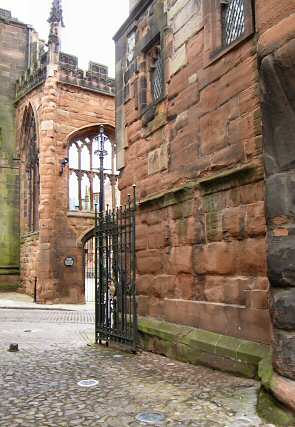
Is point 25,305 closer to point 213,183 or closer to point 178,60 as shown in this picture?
point 178,60

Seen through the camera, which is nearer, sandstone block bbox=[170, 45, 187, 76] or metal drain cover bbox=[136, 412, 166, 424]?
metal drain cover bbox=[136, 412, 166, 424]

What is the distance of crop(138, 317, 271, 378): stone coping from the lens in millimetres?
4953

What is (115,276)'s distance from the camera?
26.2 ft

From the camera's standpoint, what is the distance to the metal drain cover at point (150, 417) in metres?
3.91

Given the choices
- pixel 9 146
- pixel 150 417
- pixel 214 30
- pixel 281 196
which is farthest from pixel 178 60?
pixel 9 146

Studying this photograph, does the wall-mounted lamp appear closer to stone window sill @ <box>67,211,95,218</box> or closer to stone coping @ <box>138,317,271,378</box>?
stone window sill @ <box>67,211,95,218</box>

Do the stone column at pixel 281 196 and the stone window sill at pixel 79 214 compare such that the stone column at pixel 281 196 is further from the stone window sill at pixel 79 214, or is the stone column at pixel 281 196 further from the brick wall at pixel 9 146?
the brick wall at pixel 9 146

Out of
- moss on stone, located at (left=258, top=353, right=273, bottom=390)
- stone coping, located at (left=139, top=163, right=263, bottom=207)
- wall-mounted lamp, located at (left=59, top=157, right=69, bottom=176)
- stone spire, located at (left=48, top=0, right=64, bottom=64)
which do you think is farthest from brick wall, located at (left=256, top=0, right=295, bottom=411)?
stone spire, located at (left=48, top=0, right=64, bottom=64)

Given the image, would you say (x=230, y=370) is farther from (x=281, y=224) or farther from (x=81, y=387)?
(x=281, y=224)

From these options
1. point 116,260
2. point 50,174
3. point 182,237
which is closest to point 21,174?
point 50,174

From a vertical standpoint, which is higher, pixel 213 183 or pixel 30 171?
pixel 30 171

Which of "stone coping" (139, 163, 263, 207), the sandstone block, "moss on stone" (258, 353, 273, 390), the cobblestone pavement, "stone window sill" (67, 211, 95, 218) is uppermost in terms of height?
the sandstone block

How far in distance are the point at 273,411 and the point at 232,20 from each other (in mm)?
4378

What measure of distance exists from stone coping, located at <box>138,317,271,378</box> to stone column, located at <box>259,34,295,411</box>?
0.94 meters
